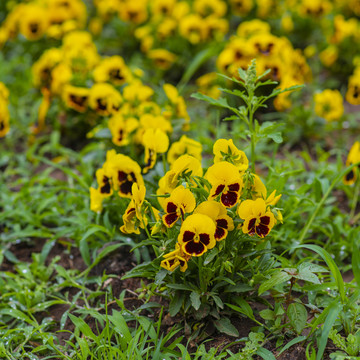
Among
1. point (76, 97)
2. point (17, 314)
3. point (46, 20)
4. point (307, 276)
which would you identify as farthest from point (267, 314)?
point (46, 20)

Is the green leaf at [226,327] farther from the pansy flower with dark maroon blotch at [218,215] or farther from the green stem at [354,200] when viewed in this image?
the green stem at [354,200]

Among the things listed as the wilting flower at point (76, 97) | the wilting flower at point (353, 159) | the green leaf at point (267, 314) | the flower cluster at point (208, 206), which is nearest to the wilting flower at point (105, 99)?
the wilting flower at point (76, 97)

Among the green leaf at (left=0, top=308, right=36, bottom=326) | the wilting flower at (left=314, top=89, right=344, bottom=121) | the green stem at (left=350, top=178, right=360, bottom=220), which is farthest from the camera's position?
the wilting flower at (left=314, top=89, right=344, bottom=121)

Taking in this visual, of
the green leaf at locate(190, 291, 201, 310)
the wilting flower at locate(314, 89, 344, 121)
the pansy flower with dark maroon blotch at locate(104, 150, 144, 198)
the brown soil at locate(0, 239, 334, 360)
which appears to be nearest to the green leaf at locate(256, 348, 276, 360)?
the brown soil at locate(0, 239, 334, 360)

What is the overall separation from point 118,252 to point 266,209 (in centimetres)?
108

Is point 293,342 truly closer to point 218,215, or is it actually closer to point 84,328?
point 218,215

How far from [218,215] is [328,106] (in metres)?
2.15

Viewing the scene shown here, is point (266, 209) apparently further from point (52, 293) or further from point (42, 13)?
point (42, 13)

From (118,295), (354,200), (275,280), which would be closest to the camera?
(275,280)

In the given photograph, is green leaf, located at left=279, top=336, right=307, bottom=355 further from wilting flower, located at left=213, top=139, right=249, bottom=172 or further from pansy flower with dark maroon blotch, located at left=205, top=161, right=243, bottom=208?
wilting flower, located at left=213, top=139, right=249, bottom=172

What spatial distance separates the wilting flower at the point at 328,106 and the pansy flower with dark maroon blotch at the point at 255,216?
2.03 m

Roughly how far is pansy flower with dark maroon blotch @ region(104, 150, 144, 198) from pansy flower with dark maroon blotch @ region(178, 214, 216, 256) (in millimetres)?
638

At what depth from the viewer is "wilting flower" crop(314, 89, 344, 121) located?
3867mm

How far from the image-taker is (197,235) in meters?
1.98
